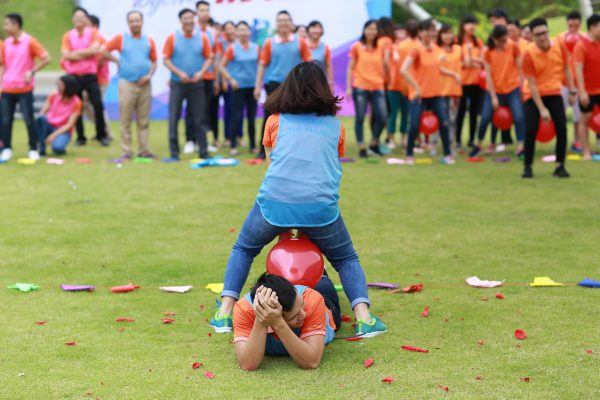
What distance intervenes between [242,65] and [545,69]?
15.9 ft

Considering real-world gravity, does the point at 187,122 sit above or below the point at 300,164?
below

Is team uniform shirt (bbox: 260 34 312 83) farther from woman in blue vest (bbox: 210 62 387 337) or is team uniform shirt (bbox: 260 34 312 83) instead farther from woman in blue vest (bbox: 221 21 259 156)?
woman in blue vest (bbox: 210 62 387 337)

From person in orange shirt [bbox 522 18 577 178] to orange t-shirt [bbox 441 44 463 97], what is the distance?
1.78 meters

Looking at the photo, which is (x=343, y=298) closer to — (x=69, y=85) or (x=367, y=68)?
(x=367, y=68)

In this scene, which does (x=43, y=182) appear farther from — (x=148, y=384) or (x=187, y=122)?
(x=148, y=384)

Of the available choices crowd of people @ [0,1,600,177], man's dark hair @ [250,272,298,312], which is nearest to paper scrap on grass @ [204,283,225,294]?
man's dark hair @ [250,272,298,312]

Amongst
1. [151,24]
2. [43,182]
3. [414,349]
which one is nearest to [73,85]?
[43,182]

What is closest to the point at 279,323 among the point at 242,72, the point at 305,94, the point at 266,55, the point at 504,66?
the point at 305,94

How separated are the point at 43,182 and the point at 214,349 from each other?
685 cm

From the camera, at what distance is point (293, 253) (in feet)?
17.8

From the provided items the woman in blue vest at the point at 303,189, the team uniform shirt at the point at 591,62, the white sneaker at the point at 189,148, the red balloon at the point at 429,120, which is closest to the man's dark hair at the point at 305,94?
the woman in blue vest at the point at 303,189

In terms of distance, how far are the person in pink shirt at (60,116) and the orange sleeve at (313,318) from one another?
389 inches

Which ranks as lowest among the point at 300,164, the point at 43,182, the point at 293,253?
the point at 43,182

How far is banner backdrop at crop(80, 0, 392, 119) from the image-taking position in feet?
61.9
